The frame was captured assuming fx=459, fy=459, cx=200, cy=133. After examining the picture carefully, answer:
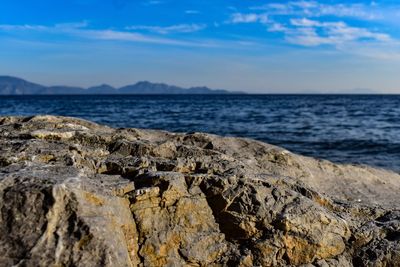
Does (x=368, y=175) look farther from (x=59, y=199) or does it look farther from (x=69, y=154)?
(x=59, y=199)

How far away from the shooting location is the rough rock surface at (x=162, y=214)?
404cm

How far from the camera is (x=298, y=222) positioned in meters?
5.12

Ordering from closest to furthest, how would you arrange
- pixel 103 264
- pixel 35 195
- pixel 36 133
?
pixel 103 264
pixel 35 195
pixel 36 133

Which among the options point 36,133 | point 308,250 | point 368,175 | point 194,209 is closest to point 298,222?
point 308,250

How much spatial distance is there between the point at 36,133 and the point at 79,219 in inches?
116

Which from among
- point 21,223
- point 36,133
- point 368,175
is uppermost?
point 36,133

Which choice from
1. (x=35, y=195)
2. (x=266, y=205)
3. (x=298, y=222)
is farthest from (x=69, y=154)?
(x=298, y=222)

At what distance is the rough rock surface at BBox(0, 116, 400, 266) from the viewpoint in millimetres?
4036

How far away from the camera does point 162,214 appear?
498cm

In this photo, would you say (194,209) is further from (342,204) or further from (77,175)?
(342,204)

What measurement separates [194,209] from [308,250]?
1335 mm

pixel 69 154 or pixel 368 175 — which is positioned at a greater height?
pixel 69 154

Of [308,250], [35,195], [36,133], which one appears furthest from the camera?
[36,133]

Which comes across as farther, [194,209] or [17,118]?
[17,118]
